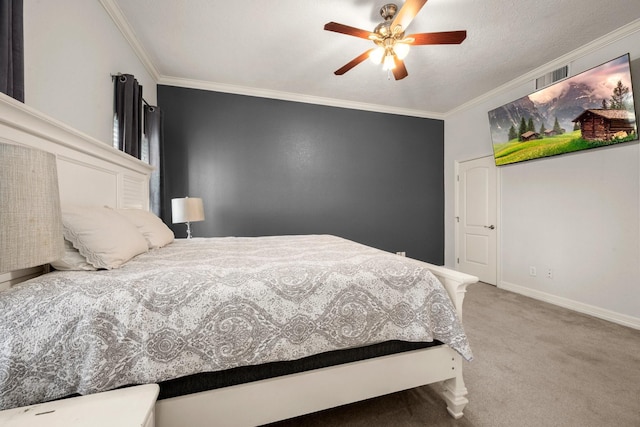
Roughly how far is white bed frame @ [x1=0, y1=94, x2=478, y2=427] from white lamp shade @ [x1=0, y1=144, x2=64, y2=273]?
2.18 ft

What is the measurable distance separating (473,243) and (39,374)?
15.1 feet

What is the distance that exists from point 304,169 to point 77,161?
2595 millimetres

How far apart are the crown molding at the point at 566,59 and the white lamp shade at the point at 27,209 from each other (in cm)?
424

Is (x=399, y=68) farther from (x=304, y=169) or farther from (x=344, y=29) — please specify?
(x=304, y=169)

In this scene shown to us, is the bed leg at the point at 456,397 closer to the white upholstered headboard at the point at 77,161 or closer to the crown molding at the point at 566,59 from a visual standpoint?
the white upholstered headboard at the point at 77,161

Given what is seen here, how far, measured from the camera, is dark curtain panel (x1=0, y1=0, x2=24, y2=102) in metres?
1.09

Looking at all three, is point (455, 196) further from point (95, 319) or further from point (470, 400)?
point (95, 319)

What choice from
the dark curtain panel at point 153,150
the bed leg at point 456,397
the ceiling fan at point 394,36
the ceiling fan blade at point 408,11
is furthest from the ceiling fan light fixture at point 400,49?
the dark curtain panel at point 153,150

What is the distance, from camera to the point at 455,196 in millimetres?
4332


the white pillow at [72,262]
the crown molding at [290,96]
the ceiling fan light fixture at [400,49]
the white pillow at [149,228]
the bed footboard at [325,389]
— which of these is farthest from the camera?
the crown molding at [290,96]

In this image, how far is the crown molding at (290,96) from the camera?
329 centimetres

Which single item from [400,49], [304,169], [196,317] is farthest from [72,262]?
[304,169]

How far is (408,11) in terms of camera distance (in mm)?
1717

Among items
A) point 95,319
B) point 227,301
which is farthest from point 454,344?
point 95,319
